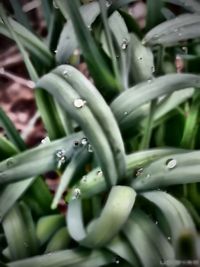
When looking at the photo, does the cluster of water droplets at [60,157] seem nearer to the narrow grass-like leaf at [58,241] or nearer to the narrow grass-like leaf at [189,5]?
the narrow grass-like leaf at [58,241]

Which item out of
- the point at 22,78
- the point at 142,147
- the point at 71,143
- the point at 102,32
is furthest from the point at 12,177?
the point at 22,78

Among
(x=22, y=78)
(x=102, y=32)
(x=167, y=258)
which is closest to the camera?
(x=167, y=258)

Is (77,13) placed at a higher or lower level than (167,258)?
higher

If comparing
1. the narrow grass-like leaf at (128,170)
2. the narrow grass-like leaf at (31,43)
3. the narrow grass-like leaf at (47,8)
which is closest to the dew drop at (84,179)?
the narrow grass-like leaf at (128,170)

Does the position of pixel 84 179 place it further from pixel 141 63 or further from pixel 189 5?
pixel 189 5

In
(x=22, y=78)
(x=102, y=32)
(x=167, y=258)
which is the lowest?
(x=167, y=258)

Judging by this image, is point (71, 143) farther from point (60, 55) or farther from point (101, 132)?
point (60, 55)
